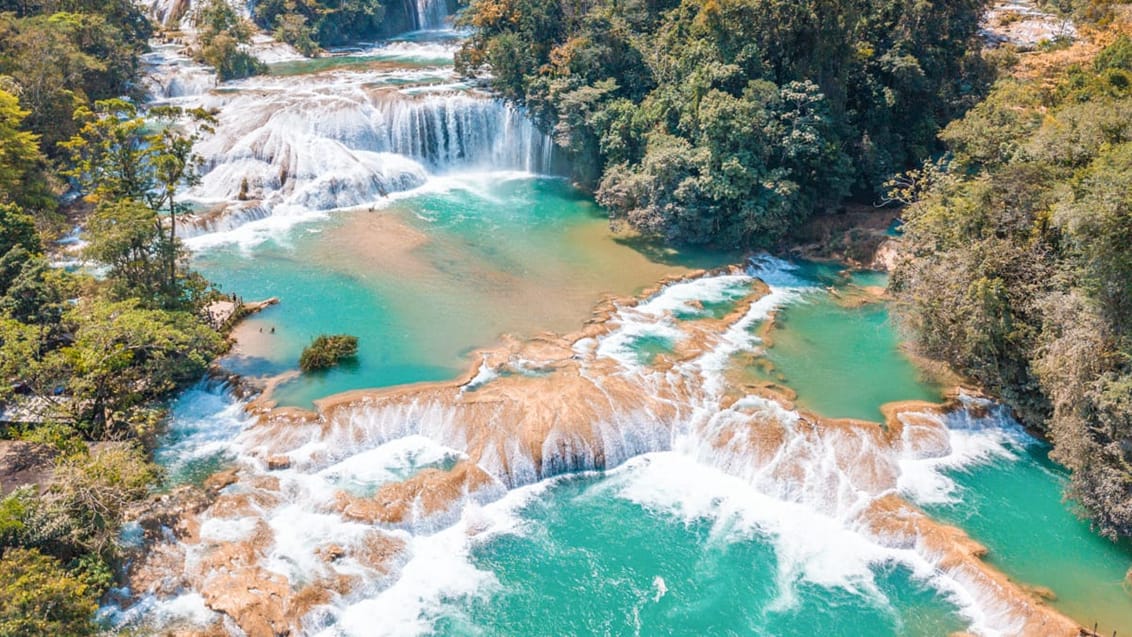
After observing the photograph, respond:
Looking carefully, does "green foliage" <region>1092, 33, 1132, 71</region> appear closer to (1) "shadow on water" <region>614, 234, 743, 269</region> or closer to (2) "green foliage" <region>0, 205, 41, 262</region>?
(1) "shadow on water" <region>614, 234, 743, 269</region>

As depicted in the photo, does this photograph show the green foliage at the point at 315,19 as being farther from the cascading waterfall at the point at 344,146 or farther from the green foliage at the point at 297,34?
the cascading waterfall at the point at 344,146

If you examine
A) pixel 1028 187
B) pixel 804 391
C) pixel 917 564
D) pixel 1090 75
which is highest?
pixel 1090 75

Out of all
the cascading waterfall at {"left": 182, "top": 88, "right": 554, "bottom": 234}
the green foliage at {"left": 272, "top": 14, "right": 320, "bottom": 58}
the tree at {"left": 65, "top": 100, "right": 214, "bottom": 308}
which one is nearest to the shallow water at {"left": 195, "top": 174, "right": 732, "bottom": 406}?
the cascading waterfall at {"left": 182, "top": 88, "right": 554, "bottom": 234}

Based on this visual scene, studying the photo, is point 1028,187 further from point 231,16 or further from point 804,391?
point 231,16

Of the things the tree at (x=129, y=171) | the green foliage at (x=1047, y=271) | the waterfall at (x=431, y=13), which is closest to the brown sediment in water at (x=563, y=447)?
the green foliage at (x=1047, y=271)

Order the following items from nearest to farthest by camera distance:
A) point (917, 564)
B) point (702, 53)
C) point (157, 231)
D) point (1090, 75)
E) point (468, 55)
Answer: point (917, 564) → point (157, 231) → point (1090, 75) → point (702, 53) → point (468, 55)

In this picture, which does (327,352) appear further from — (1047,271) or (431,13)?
(431,13)

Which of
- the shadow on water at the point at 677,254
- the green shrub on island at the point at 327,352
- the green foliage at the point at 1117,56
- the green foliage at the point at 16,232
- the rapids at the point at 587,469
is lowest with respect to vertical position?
the rapids at the point at 587,469

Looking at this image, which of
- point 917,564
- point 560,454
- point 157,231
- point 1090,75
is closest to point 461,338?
point 560,454

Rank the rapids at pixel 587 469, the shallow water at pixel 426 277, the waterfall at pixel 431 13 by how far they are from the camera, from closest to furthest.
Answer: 1. the rapids at pixel 587 469
2. the shallow water at pixel 426 277
3. the waterfall at pixel 431 13
